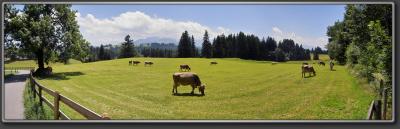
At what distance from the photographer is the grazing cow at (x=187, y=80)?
1074 cm

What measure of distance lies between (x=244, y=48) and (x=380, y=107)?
2535 millimetres

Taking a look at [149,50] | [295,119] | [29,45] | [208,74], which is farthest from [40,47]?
[295,119]

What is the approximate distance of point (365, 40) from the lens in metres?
10.8

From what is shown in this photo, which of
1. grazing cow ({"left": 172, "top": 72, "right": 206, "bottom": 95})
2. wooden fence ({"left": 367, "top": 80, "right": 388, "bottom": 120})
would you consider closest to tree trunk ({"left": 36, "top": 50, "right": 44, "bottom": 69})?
grazing cow ({"left": 172, "top": 72, "right": 206, "bottom": 95})

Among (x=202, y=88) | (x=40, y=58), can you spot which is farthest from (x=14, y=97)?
(x=202, y=88)

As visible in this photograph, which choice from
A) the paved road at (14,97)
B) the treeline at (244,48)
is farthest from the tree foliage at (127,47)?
the paved road at (14,97)

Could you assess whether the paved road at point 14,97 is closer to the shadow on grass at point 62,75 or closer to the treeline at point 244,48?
the shadow on grass at point 62,75

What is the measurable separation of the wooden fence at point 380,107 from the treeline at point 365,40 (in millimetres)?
206

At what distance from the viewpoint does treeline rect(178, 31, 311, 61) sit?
10570mm

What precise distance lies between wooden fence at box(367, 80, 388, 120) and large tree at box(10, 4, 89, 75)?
5.10 m

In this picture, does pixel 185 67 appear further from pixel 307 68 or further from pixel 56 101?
pixel 56 101

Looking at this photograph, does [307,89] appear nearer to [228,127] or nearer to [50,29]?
[228,127]

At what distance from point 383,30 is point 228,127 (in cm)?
309

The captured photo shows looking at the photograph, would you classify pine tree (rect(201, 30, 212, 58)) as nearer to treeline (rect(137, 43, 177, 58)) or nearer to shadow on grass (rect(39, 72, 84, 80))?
treeline (rect(137, 43, 177, 58))
